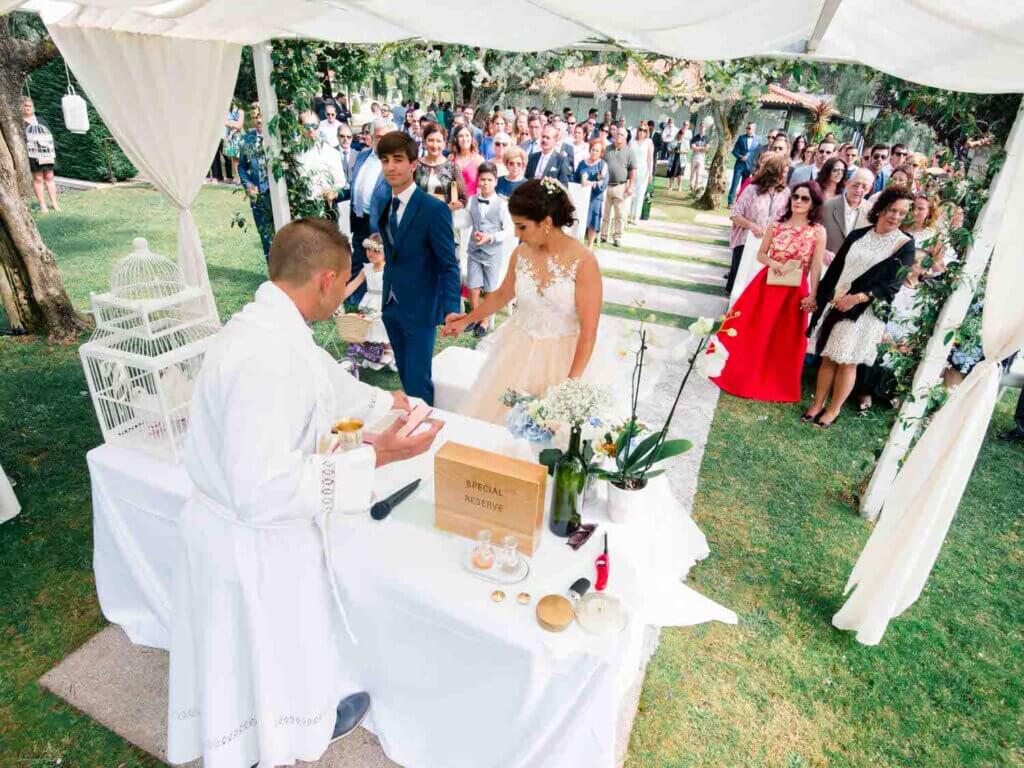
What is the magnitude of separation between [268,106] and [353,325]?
2021 mm

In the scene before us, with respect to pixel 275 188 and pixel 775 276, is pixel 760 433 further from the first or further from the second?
→ pixel 275 188

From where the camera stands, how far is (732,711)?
2836 millimetres

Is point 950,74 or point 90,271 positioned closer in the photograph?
point 950,74

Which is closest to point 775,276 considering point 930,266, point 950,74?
point 930,266

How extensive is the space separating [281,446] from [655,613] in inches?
64.2

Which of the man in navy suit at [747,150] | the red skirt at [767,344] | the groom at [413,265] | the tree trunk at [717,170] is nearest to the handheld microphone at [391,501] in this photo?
the groom at [413,265]

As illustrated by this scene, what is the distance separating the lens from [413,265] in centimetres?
423

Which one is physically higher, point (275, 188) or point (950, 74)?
point (950, 74)

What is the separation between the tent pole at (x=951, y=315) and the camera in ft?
10.7

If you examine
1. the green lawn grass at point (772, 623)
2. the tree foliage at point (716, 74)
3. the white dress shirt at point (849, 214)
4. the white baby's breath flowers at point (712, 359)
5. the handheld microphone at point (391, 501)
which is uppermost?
the tree foliage at point (716, 74)

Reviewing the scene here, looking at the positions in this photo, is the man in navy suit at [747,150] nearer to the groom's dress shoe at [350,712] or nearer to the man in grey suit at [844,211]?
the man in grey suit at [844,211]

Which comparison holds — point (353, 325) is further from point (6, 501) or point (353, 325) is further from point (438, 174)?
point (6, 501)

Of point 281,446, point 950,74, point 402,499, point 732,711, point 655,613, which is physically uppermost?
point 950,74

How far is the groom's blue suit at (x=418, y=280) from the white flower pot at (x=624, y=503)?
227 centimetres
